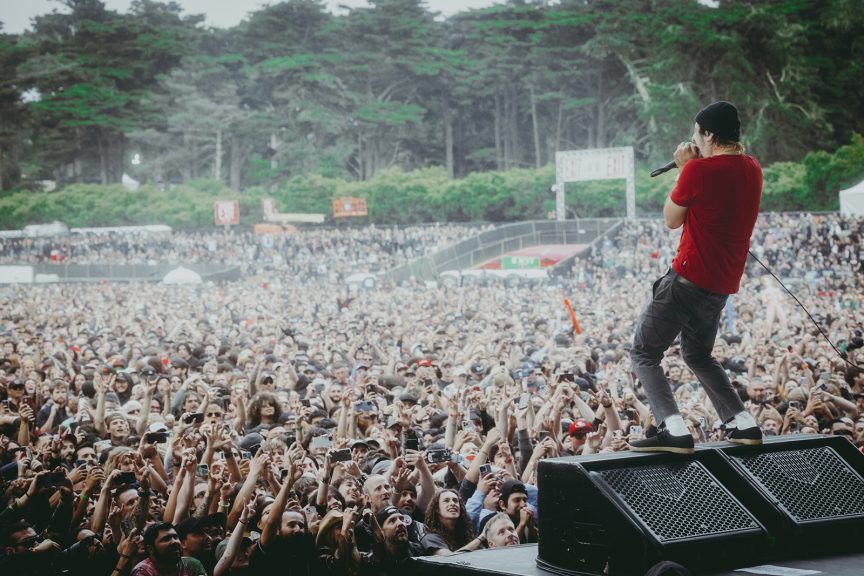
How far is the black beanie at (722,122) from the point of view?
303 centimetres

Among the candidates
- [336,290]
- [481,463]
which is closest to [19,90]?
[336,290]

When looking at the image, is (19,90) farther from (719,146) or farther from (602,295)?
(719,146)

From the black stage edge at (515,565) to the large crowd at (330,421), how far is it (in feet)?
0.87

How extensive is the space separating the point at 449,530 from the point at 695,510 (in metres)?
1.74

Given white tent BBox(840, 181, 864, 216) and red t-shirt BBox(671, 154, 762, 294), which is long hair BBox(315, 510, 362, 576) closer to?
red t-shirt BBox(671, 154, 762, 294)

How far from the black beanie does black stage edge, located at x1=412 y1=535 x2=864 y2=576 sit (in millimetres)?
1386

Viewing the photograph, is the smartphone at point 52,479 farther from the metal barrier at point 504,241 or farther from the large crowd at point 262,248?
the large crowd at point 262,248

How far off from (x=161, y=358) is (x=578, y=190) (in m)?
30.7

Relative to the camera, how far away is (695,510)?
105 inches

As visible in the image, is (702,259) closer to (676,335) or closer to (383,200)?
(676,335)

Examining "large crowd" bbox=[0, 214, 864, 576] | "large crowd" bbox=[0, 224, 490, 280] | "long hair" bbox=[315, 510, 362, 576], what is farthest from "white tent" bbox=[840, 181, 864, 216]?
"long hair" bbox=[315, 510, 362, 576]

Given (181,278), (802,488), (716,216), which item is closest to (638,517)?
(802,488)

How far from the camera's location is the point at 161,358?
31.5ft

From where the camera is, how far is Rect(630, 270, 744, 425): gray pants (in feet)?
10.1
